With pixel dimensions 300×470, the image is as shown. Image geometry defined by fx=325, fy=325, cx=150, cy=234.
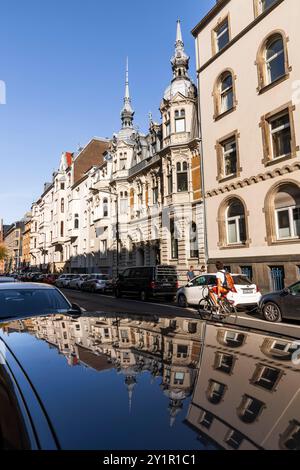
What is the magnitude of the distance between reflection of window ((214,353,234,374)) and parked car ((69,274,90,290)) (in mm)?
27308

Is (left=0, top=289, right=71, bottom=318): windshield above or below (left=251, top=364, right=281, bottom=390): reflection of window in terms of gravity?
above

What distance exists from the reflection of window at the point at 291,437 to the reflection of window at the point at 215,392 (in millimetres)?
413

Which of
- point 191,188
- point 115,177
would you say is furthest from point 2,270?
point 191,188

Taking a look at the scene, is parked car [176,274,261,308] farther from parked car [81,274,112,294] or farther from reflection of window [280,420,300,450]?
parked car [81,274,112,294]

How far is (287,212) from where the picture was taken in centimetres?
1563

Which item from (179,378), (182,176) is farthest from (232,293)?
(182,176)

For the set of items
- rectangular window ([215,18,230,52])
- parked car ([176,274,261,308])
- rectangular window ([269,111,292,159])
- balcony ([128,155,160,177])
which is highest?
rectangular window ([215,18,230,52])

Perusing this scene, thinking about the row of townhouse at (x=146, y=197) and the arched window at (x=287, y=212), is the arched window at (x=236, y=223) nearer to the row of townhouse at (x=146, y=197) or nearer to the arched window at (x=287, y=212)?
the arched window at (x=287, y=212)

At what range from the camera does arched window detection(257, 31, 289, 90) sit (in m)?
16.2

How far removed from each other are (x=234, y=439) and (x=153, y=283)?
56.7ft

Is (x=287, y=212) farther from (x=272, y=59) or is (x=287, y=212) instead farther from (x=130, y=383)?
(x=130, y=383)

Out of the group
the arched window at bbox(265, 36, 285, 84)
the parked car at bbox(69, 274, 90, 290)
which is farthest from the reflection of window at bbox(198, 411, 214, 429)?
the parked car at bbox(69, 274, 90, 290)

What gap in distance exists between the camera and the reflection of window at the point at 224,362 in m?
2.35

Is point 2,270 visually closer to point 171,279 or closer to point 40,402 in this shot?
point 171,279
